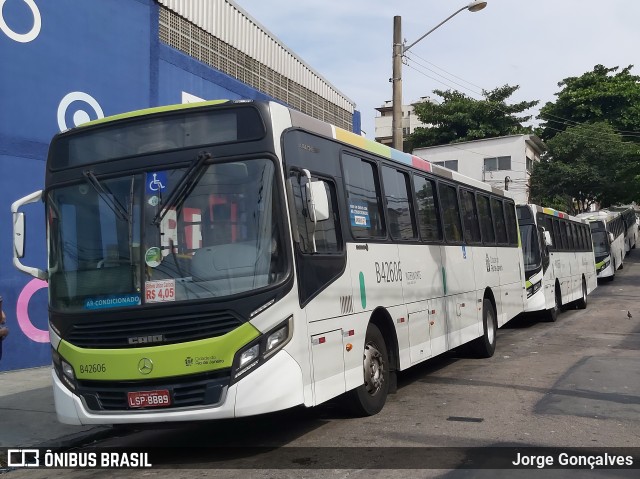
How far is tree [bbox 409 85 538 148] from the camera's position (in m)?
49.3

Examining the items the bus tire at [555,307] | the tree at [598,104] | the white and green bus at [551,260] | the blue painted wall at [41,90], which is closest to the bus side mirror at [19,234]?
the blue painted wall at [41,90]

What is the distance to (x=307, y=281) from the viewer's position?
21.5 ft

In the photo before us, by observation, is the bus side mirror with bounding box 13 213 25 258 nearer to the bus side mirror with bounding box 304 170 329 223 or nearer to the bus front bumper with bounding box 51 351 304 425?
the bus front bumper with bounding box 51 351 304 425

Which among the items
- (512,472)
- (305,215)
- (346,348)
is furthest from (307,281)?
(512,472)

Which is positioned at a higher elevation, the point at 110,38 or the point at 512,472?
the point at 110,38

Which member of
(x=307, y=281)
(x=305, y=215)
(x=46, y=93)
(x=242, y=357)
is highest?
Result: (x=46, y=93)

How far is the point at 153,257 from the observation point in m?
6.28

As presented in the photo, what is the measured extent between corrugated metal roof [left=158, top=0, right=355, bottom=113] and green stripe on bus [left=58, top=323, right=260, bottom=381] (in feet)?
33.1

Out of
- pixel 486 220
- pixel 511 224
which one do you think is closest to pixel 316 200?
pixel 486 220

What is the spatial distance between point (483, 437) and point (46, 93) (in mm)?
9003

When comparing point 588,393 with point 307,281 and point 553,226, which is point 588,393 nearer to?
point 307,281

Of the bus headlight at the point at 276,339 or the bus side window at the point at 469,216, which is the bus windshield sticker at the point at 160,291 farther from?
the bus side window at the point at 469,216

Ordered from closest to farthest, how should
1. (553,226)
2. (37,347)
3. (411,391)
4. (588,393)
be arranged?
(588,393) → (411,391) → (37,347) → (553,226)

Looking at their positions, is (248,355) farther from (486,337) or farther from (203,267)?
(486,337)
